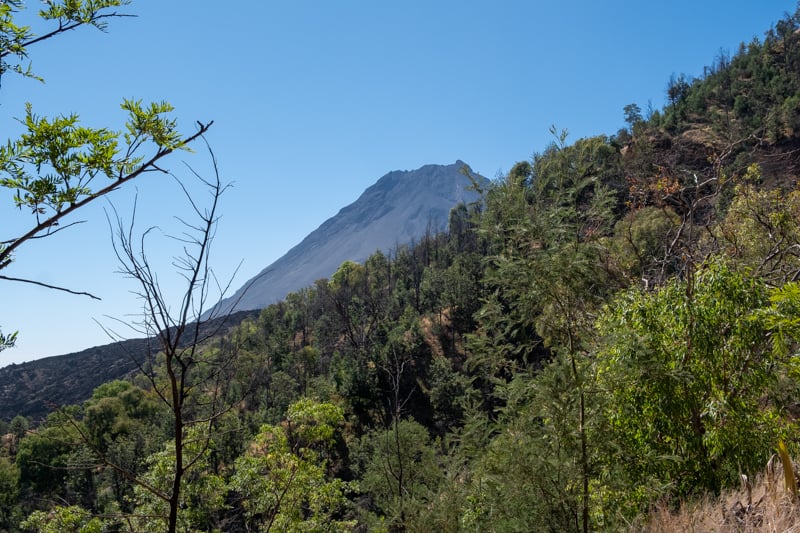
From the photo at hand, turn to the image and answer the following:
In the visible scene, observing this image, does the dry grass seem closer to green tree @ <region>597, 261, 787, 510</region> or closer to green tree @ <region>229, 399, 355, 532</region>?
green tree @ <region>597, 261, 787, 510</region>

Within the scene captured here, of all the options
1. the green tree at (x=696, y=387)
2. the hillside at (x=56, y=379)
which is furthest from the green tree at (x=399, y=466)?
the hillside at (x=56, y=379)

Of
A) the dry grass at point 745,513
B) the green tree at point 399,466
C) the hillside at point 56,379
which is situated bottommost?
the green tree at point 399,466

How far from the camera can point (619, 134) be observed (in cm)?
6688

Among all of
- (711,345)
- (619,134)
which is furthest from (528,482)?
(619,134)

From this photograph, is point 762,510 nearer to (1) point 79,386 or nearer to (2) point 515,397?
(2) point 515,397

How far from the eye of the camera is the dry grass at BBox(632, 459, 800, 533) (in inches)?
161

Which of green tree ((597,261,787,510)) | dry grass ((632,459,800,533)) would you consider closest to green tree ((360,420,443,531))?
green tree ((597,261,787,510))

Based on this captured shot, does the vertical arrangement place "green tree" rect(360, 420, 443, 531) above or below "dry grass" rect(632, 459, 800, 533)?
below

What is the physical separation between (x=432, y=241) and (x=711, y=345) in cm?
7266

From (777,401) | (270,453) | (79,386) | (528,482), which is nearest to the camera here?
(528,482)

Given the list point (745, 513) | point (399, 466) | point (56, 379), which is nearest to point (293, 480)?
point (399, 466)

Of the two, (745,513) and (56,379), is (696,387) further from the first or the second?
(56,379)

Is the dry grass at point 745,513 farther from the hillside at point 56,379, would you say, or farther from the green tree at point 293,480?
the hillside at point 56,379

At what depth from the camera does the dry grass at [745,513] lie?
13.4ft
